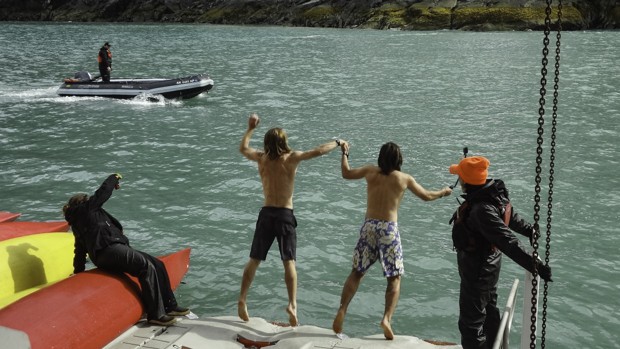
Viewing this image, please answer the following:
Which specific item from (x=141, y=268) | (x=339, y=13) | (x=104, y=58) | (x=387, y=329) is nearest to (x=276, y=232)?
(x=387, y=329)

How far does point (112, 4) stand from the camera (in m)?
95.9

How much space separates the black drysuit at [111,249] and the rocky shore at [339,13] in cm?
5892

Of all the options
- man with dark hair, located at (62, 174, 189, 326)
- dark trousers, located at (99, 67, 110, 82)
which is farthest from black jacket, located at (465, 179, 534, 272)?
dark trousers, located at (99, 67, 110, 82)

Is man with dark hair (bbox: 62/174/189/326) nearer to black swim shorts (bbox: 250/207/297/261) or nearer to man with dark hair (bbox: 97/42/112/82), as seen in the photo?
black swim shorts (bbox: 250/207/297/261)

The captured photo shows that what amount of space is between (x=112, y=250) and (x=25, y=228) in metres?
4.05

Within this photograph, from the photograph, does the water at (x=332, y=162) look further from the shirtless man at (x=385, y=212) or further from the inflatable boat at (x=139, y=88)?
the shirtless man at (x=385, y=212)

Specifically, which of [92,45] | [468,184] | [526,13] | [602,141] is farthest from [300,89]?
[526,13]

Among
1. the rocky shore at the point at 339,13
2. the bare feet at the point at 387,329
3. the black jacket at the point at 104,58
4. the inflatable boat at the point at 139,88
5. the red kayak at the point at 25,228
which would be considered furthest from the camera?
the rocky shore at the point at 339,13

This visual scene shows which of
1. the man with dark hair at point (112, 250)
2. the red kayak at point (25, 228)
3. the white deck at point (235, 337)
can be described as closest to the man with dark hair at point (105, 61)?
the red kayak at point (25, 228)

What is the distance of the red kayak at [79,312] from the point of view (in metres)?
7.36

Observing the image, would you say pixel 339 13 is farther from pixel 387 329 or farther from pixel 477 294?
pixel 477 294

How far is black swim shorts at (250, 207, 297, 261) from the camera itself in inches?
299

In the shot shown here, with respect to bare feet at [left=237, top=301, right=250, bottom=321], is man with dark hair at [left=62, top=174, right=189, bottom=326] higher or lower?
higher

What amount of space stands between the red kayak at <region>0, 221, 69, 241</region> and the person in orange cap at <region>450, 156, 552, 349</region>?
7383 mm
